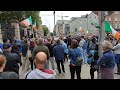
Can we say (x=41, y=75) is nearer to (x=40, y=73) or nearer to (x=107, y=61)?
(x=40, y=73)

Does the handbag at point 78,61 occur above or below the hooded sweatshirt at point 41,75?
below

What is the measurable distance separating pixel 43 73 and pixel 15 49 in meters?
7.39

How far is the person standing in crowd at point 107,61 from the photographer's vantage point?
6.09 m

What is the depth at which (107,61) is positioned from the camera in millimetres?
6152

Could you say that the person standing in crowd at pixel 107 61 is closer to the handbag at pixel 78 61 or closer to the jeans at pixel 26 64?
the handbag at pixel 78 61

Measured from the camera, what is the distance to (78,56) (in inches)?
330

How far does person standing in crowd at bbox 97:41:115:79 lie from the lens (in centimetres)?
609

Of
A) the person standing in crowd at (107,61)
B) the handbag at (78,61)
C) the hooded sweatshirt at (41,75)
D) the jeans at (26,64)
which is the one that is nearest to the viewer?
the hooded sweatshirt at (41,75)

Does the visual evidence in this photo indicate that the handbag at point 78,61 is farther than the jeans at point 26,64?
No

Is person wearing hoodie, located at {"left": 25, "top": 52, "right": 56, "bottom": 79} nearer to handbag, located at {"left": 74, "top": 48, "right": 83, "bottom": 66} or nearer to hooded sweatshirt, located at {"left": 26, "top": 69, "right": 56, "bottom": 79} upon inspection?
hooded sweatshirt, located at {"left": 26, "top": 69, "right": 56, "bottom": 79}

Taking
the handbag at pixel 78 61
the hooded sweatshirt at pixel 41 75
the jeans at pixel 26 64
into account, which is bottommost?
the jeans at pixel 26 64

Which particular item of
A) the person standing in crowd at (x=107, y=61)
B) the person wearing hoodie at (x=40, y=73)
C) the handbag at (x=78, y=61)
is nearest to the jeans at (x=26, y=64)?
the handbag at (x=78, y=61)

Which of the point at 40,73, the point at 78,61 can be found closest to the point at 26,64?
the point at 78,61
